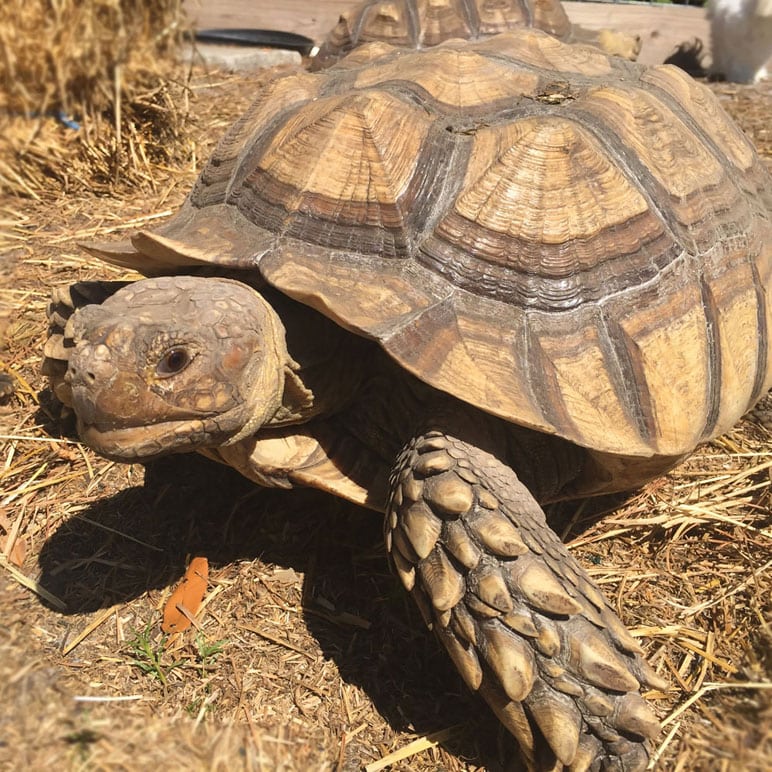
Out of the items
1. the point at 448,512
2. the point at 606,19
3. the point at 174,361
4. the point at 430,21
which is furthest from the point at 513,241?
the point at 606,19

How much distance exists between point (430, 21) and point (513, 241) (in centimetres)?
201

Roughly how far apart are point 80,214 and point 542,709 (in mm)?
3639

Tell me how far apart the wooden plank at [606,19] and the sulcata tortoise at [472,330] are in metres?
4.20

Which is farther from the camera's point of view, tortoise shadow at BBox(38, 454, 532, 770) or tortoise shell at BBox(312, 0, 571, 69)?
tortoise shell at BBox(312, 0, 571, 69)

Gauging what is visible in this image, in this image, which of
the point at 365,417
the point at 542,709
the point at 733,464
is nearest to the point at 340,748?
the point at 542,709

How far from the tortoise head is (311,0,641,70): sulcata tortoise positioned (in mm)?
2162

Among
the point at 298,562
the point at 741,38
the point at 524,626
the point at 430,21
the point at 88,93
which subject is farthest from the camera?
the point at 741,38

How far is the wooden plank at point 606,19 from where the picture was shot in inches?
238

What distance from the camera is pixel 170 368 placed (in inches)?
66.4

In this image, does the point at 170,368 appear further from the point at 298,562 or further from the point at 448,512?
the point at 298,562

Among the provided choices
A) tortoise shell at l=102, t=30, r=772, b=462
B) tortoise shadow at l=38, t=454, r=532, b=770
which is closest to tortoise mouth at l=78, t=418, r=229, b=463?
tortoise shell at l=102, t=30, r=772, b=462

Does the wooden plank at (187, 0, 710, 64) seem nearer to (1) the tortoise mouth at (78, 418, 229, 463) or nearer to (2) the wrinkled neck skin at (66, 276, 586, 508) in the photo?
(2) the wrinkled neck skin at (66, 276, 586, 508)

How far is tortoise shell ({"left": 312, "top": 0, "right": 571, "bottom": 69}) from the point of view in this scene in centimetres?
341

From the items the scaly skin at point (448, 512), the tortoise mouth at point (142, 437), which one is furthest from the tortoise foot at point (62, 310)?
the tortoise mouth at point (142, 437)
